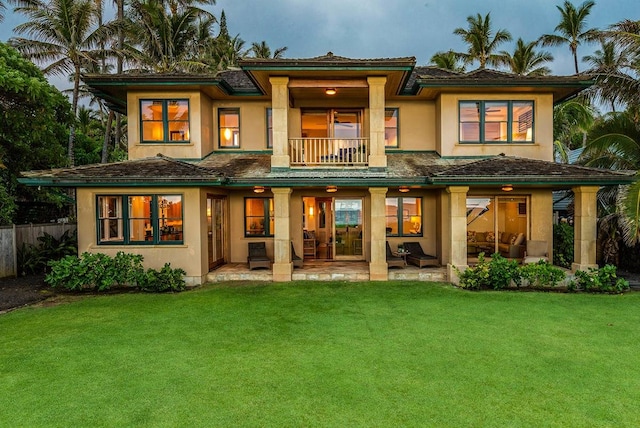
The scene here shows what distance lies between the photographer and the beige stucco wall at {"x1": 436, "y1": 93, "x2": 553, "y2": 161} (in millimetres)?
12828

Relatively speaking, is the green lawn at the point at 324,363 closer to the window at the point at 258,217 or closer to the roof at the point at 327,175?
the roof at the point at 327,175

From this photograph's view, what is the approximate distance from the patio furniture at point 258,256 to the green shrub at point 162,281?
2.49 meters

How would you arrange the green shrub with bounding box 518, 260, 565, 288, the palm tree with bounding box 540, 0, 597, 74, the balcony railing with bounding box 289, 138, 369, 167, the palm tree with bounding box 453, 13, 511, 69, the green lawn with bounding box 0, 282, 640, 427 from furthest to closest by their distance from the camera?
the palm tree with bounding box 453, 13, 511, 69 < the palm tree with bounding box 540, 0, 597, 74 < the balcony railing with bounding box 289, 138, 369, 167 < the green shrub with bounding box 518, 260, 565, 288 < the green lawn with bounding box 0, 282, 640, 427

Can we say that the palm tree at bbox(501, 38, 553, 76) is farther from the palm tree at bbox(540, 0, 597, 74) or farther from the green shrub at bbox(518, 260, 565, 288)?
the green shrub at bbox(518, 260, 565, 288)

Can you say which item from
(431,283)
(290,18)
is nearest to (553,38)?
(431,283)

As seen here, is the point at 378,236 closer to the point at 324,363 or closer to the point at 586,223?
the point at 586,223

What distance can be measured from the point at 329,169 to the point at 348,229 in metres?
3.08

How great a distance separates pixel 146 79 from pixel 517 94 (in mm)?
12387

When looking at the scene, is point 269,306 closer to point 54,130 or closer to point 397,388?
point 397,388

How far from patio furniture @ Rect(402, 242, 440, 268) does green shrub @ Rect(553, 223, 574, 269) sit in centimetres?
460

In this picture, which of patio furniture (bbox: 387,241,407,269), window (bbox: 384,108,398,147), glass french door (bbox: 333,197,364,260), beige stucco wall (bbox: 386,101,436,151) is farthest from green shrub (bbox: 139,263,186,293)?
beige stucco wall (bbox: 386,101,436,151)

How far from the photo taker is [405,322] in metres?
7.46

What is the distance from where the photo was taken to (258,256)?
12688 millimetres

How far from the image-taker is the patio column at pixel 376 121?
11484 millimetres
